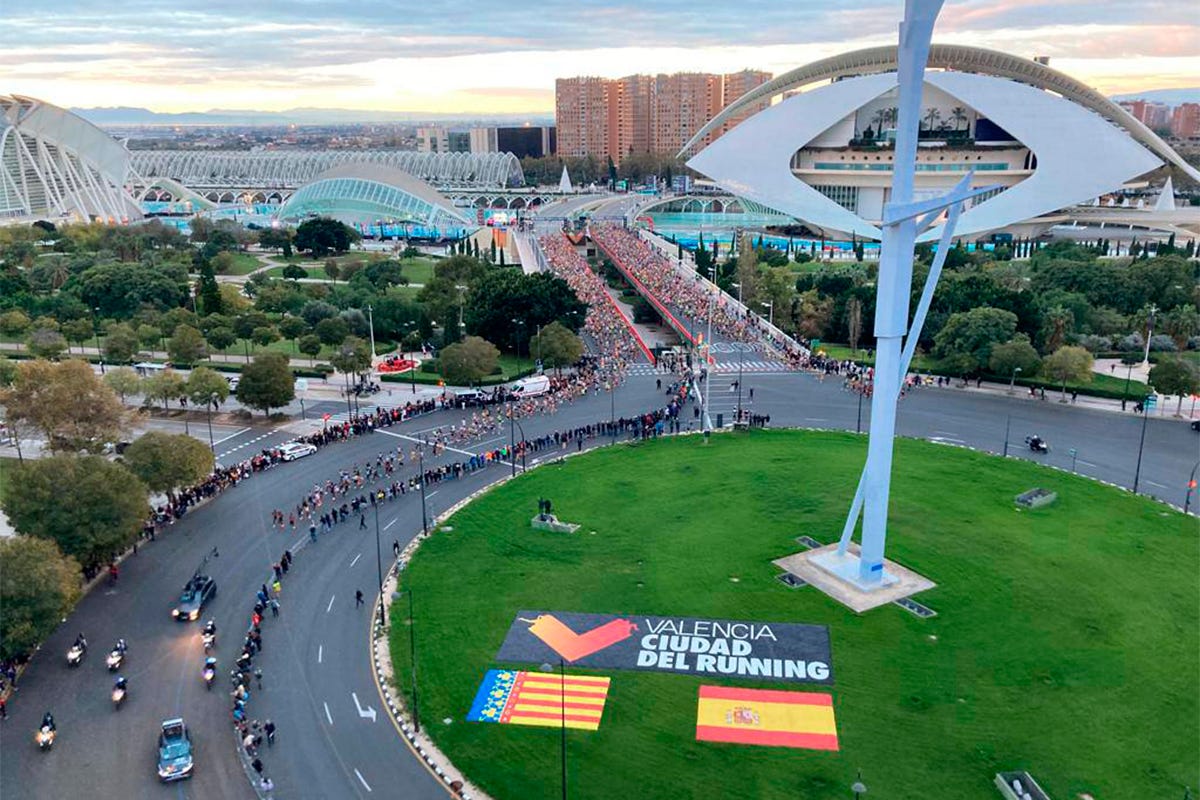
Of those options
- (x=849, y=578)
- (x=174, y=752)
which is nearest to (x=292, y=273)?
(x=174, y=752)

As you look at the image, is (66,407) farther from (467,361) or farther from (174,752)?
(174,752)

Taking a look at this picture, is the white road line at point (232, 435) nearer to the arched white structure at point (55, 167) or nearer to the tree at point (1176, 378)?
the tree at point (1176, 378)

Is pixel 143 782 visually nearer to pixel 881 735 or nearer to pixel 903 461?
pixel 881 735

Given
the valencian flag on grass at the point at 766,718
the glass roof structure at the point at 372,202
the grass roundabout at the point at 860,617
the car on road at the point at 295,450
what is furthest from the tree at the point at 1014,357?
the glass roof structure at the point at 372,202

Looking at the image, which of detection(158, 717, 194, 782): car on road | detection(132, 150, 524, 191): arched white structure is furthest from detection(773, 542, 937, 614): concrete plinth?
detection(132, 150, 524, 191): arched white structure

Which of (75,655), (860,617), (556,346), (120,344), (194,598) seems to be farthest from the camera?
(120,344)

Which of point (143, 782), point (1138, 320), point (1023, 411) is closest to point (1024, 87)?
point (1138, 320)
